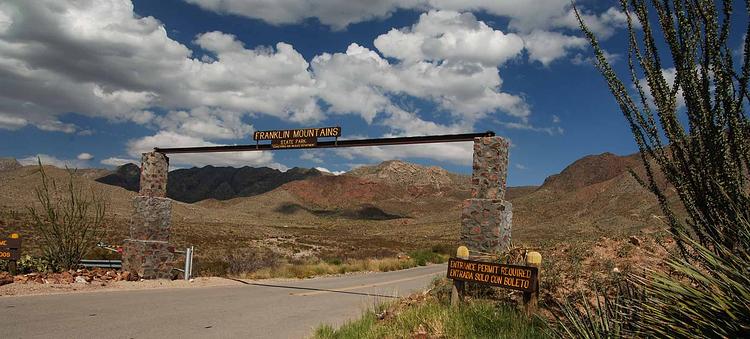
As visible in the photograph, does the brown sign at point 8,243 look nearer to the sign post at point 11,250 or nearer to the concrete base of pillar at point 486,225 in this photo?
the sign post at point 11,250

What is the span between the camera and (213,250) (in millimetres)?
33719

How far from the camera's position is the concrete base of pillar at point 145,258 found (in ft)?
52.5

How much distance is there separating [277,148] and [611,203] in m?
74.1

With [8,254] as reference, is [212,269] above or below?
below

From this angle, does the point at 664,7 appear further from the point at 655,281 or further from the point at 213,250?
the point at 213,250

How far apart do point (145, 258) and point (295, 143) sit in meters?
6.24

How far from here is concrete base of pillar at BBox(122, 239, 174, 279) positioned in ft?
52.5

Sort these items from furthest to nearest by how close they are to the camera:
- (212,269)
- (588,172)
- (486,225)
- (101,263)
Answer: (588,172)
(212,269)
(101,263)
(486,225)

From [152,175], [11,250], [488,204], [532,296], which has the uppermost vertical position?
[152,175]

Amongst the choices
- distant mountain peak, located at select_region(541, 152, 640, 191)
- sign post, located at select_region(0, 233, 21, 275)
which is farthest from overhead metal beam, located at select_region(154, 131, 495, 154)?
distant mountain peak, located at select_region(541, 152, 640, 191)

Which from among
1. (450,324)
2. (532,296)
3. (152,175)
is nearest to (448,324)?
(450,324)

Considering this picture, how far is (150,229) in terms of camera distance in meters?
16.3

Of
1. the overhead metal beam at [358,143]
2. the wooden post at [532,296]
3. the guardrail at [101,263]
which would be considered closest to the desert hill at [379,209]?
the wooden post at [532,296]

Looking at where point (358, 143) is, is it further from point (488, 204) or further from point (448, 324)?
point (448, 324)
